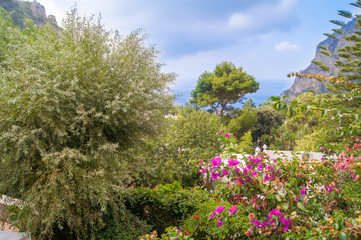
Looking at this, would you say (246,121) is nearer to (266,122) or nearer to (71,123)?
(266,122)

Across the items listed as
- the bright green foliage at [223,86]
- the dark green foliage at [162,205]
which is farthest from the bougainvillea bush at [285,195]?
the bright green foliage at [223,86]

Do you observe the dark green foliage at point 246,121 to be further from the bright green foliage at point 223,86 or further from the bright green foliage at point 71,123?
the bright green foliage at point 71,123

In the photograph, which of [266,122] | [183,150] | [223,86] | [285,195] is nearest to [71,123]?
[285,195]

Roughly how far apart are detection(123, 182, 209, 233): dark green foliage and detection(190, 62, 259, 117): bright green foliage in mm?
22318

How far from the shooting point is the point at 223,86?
989 inches

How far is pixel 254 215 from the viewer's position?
63.4 inches

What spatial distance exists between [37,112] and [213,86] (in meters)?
23.7

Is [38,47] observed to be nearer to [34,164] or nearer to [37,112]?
[37,112]

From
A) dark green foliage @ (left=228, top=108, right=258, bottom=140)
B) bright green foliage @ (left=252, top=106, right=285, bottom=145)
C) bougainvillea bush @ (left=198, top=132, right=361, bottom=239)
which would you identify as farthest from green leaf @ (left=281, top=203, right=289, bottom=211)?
bright green foliage @ (left=252, top=106, right=285, bottom=145)

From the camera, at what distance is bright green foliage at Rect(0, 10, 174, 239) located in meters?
2.59

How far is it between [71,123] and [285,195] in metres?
2.47

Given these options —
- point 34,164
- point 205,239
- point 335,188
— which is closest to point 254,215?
point 335,188

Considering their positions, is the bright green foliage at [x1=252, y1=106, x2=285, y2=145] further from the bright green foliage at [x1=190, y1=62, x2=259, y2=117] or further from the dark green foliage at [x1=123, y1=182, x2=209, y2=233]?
the dark green foliage at [x1=123, y1=182, x2=209, y2=233]

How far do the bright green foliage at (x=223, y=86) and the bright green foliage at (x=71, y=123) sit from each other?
22.3 metres
